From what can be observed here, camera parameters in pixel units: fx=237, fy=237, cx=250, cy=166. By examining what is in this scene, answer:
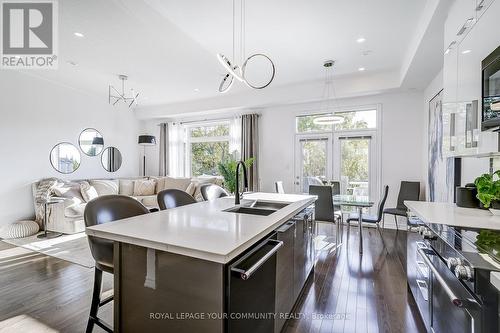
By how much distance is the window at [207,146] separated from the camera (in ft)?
22.7

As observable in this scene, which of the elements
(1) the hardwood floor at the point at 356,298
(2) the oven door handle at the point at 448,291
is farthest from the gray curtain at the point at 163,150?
(2) the oven door handle at the point at 448,291

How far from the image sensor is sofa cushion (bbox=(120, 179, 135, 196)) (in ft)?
20.6

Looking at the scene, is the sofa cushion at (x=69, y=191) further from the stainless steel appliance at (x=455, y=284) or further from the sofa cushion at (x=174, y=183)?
the stainless steel appliance at (x=455, y=284)

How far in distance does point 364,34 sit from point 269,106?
9.62 ft

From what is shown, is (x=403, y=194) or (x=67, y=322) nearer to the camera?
(x=67, y=322)

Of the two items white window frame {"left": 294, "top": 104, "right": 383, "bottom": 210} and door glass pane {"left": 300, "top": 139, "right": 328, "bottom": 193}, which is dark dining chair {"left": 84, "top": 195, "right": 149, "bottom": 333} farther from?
white window frame {"left": 294, "top": 104, "right": 383, "bottom": 210}

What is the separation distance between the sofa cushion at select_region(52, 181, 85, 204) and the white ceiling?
2.25 m

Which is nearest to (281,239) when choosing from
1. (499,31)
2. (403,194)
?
(499,31)

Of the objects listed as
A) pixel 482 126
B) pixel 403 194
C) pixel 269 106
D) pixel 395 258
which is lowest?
pixel 395 258

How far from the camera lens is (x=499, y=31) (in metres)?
1.44

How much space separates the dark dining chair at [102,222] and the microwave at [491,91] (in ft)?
8.19

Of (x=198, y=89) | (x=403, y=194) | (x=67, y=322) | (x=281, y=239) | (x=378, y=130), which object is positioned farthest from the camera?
(x=198, y=89)

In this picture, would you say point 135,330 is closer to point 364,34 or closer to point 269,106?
point 364,34

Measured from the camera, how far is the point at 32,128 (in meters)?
4.84
